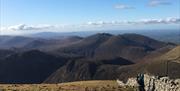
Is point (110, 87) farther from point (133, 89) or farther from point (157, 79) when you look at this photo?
point (157, 79)

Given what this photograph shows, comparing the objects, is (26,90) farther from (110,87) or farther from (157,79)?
(157,79)

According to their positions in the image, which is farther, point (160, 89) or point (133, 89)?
point (133, 89)

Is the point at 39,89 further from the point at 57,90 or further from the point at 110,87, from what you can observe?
the point at 110,87

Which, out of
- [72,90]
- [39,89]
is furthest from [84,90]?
[39,89]

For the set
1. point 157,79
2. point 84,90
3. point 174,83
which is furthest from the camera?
point 84,90

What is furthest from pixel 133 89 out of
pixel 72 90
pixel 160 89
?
pixel 72 90

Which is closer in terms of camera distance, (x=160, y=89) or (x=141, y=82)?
(x=160, y=89)

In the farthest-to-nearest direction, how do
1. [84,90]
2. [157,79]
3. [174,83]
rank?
[84,90] → [157,79] → [174,83]
